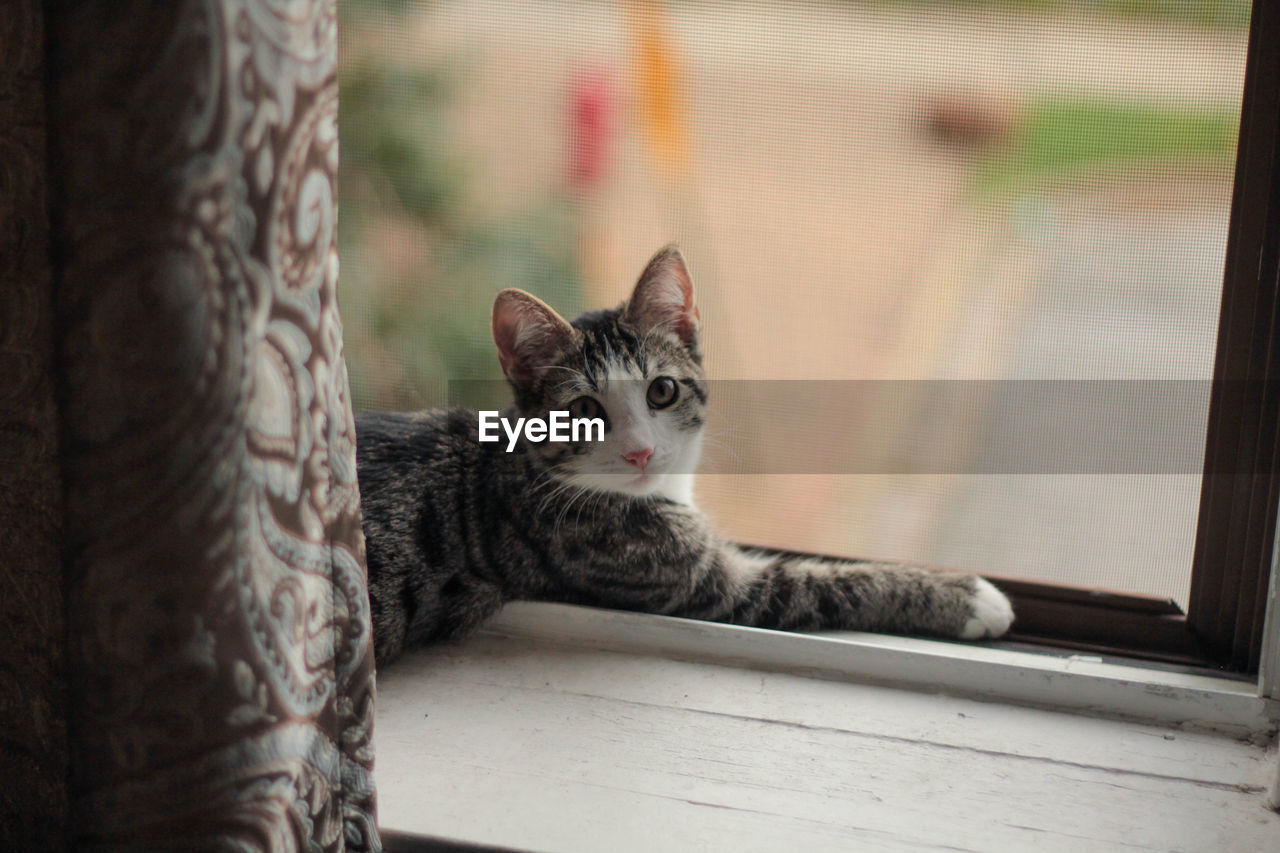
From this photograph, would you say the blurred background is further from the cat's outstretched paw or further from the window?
the cat's outstretched paw

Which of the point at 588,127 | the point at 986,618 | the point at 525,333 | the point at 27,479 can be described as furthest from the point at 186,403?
the point at 986,618

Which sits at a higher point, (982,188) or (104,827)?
(982,188)

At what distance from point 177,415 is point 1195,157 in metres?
1.17

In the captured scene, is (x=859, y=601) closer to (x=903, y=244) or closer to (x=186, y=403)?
(x=903, y=244)

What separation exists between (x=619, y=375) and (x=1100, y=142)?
686mm

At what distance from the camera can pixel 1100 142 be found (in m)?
1.22

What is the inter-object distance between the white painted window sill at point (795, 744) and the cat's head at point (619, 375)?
0.21 meters

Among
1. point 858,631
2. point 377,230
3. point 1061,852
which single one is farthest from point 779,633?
point 377,230

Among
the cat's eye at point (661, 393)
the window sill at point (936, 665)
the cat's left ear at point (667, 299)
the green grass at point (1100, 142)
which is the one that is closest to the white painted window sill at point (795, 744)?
the window sill at point (936, 665)

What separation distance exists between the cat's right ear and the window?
9.4 inches

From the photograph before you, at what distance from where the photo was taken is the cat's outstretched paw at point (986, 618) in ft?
4.22

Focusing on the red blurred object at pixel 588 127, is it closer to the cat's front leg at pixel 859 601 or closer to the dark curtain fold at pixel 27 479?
the cat's front leg at pixel 859 601

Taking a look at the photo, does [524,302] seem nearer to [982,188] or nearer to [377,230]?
[377,230]

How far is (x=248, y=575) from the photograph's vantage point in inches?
26.9
